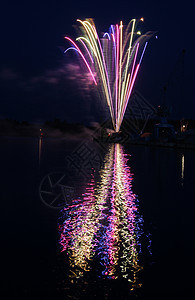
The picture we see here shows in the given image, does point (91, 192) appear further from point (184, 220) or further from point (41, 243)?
point (41, 243)

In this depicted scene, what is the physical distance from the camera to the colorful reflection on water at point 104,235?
595cm

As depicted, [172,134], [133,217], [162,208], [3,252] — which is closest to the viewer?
[3,252]

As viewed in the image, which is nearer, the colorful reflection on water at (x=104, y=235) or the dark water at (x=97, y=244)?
the dark water at (x=97, y=244)

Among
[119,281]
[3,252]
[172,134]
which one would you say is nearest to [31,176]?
[3,252]

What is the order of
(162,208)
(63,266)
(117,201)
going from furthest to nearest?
(117,201) < (162,208) < (63,266)

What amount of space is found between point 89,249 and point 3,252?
5.75 feet

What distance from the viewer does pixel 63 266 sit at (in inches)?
235

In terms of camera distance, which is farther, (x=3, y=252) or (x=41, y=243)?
(x=41, y=243)

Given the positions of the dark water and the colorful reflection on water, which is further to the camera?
the colorful reflection on water

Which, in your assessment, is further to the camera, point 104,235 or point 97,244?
point 104,235

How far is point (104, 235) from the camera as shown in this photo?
7.91 m

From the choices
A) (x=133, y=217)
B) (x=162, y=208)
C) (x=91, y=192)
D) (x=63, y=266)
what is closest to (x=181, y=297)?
(x=63, y=266)

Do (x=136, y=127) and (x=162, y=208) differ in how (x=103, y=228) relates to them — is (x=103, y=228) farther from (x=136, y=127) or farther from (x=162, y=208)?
(x=136, y=127)

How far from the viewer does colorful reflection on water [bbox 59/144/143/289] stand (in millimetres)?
5949
